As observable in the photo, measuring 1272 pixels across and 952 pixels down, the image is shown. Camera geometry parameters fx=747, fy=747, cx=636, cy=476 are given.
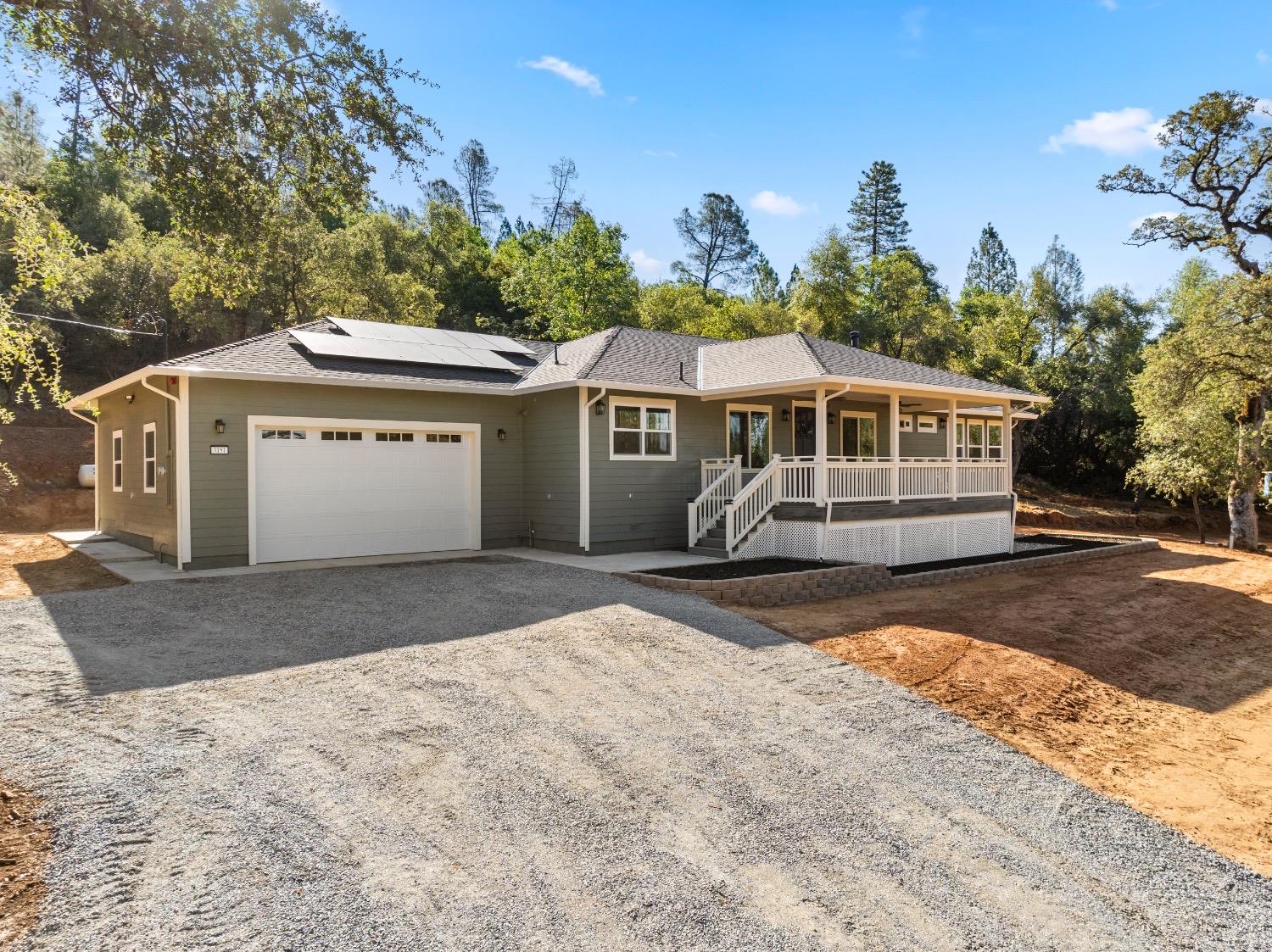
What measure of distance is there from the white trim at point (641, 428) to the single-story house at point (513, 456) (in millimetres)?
34

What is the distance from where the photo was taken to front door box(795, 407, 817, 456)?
15.6 meters

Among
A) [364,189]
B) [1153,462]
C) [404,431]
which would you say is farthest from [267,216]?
[1153,462]

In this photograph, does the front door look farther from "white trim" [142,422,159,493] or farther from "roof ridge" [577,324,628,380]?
"white trim" [142,422,159,493]

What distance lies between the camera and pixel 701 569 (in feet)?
35.3

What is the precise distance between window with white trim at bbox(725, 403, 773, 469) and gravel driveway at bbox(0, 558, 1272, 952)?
322 inches

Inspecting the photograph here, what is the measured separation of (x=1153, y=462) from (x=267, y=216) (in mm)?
20421

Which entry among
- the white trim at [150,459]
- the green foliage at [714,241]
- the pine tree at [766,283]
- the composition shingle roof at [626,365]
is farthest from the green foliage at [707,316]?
the white trim at [150,459]

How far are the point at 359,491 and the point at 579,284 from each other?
22.1 m

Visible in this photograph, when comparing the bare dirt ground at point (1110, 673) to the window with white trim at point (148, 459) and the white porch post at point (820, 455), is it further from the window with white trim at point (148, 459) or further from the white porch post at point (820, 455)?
the window with white trim at point (148, 459)

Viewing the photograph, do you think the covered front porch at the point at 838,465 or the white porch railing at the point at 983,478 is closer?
the covered front porch at the point at 838,465

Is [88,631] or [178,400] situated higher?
[178,400]

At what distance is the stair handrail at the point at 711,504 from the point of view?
12.9 metres

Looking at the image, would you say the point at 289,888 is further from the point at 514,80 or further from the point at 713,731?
the point at 514,80

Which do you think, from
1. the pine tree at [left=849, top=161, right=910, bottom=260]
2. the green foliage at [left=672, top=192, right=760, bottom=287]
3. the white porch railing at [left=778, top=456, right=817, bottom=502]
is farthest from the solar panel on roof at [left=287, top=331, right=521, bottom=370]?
the green foliage at [left=672, top=192, right=760, bottom=287]
